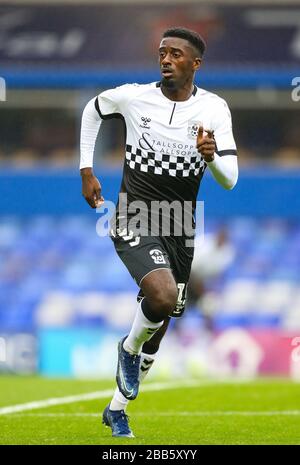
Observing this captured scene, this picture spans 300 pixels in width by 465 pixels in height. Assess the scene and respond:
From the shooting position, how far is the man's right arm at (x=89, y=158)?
7543 millimetres

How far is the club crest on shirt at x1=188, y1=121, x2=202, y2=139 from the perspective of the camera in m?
7.74

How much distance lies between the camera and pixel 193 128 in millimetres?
7754

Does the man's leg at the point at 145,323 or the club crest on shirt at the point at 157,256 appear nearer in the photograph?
the man's leg at the point at 145,323

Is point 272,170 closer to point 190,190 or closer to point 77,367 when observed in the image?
point 77,367

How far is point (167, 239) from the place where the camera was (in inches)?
303

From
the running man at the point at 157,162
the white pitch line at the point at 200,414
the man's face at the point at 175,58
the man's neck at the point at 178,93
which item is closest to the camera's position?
the running man at the point at 157,162

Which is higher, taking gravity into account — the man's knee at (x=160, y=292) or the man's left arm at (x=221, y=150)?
the man's left arm at (x=221, y=150)

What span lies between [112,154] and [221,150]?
1388cm

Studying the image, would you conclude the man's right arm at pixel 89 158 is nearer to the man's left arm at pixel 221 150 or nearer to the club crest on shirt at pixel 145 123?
the club crest on shirt at pixel 145 123

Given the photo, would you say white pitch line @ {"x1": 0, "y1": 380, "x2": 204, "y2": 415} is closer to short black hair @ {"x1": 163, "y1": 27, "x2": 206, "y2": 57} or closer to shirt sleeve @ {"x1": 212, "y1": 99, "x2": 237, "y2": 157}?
shirt sleeve @ {"x1": 212, "y1": 99, "x2": 237, "y2": 157}

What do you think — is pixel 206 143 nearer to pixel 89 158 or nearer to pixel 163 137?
pixel 163 137

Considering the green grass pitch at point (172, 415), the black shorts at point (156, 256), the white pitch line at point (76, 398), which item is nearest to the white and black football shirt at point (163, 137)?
the black shorts at point (156, 256)

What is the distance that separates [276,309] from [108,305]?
9.45 ft

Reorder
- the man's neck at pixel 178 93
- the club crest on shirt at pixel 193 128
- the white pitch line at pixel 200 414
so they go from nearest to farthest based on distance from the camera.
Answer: the club crest on shirt at pixel 193 128 → the man's neck at pixel 178 93 → the white pitch line at pixel 200 414
